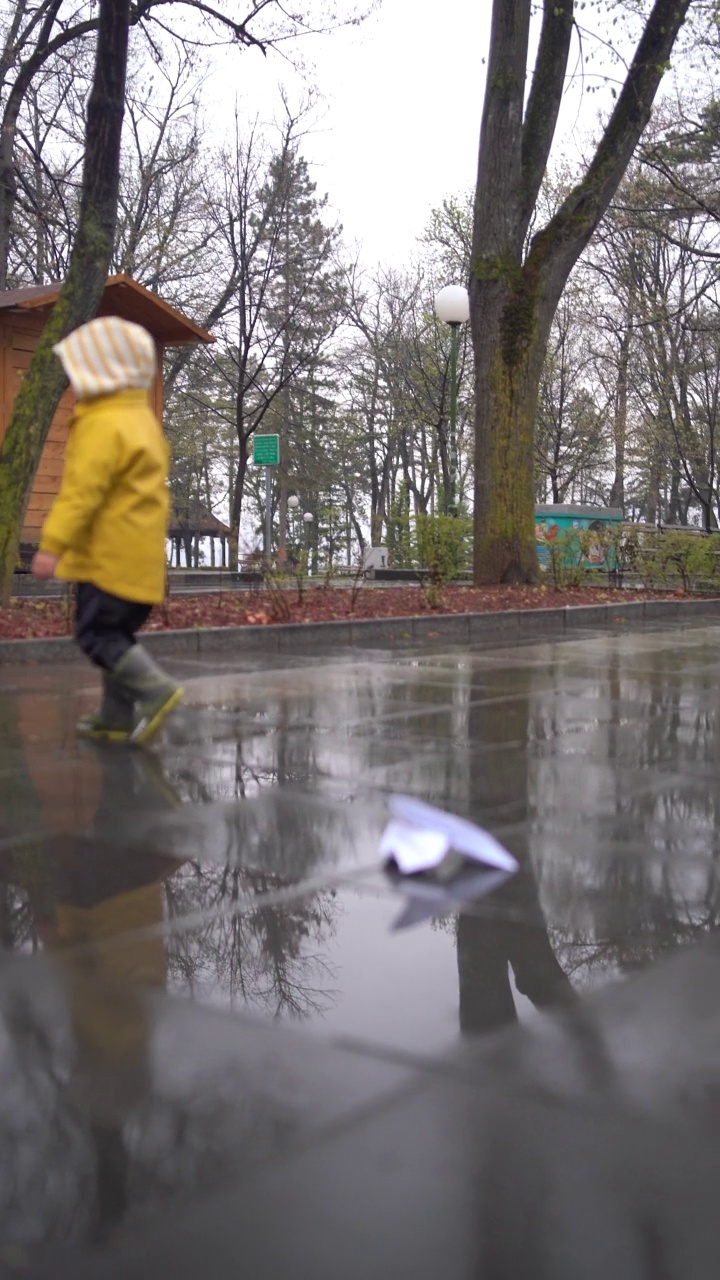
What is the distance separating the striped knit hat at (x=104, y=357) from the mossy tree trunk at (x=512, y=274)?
12.1m

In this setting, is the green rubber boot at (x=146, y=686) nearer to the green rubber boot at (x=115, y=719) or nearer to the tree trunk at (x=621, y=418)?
the green rubber boot at (x=115, y=719)

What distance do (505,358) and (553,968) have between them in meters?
15.0

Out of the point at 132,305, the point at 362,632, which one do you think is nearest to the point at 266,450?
the point at 132,305

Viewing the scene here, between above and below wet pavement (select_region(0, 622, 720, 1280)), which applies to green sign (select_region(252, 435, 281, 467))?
above

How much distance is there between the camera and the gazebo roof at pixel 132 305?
19.5m

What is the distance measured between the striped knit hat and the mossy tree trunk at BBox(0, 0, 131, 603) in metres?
6.68

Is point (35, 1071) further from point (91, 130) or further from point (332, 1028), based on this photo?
point (91, 130)

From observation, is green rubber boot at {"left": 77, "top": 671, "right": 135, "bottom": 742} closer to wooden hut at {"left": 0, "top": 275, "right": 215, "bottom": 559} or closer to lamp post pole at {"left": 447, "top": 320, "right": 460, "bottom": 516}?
wooden hut at {"left": 0, "top": 275, "right": 215, "bottom": 559}

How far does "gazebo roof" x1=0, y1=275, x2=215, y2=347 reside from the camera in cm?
1948

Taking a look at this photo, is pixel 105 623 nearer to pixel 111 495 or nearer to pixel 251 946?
pixel 111 495

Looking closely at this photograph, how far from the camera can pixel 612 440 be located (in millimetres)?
54625

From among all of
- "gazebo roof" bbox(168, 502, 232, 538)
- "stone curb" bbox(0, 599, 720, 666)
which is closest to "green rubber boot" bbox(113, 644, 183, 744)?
"stone curb" bbox(0, 599, 720, 666)

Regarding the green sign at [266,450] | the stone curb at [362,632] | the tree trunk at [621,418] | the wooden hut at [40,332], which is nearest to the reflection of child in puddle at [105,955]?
the stone curb at [362,632]

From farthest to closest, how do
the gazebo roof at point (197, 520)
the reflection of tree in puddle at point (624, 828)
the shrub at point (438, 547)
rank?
the gazebo roof at point (197, 520) < the shrub at point (438, 547) < the reflection of tree in puddle at point (624, 828)
